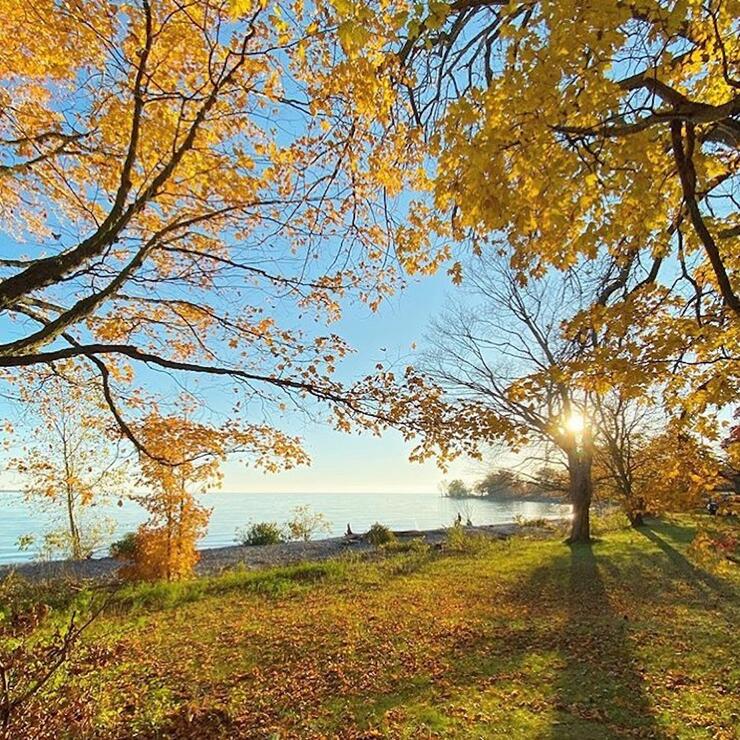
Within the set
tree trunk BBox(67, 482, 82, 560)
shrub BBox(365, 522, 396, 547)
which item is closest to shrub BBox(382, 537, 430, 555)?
shrub BBox(365, 522, 396, 547)

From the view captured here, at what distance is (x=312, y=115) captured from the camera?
4258mm

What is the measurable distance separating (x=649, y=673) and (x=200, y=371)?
561 centimetres

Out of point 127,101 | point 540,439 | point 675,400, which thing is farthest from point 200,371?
point 540,439

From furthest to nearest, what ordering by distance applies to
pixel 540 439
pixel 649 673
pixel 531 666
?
pixel 540 439 < pixel 531 666 < pixel 649 673

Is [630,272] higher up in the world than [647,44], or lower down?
lower down

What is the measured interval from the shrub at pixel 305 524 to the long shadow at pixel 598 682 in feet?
50.4

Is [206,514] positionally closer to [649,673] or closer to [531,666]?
[531,666]

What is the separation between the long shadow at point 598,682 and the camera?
3975 mm

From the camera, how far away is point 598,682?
4.86m

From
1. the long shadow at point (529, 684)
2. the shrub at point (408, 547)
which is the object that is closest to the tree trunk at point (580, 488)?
the shrub at point (408, 547)

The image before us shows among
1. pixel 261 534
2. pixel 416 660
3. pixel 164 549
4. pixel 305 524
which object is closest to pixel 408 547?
pixel 305 524

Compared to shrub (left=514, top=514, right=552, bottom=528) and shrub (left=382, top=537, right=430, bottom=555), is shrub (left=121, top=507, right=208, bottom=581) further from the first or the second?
shrub (left=514, top=514, right=552, bottom=528)

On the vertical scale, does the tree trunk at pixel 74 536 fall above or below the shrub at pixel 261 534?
above

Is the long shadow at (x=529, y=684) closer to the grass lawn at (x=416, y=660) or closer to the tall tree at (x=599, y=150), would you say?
the grass lawn at (x=416, y=660)
